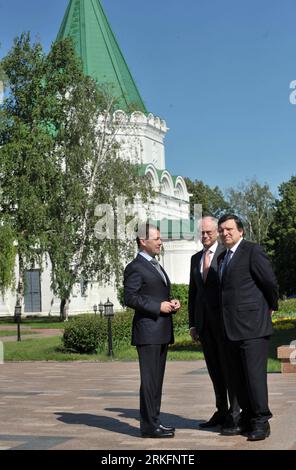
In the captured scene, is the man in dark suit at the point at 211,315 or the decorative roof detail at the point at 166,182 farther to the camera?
the decorative roof detail at the point at 166,182

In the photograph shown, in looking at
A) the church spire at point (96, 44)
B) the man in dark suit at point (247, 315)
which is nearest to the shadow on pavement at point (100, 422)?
the man in dark suit at point (247, 315)

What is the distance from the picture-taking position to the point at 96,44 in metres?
58.5

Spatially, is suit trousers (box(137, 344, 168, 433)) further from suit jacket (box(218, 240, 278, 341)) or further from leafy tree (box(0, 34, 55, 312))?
leafy tree (box(0, 34, 55, 312))

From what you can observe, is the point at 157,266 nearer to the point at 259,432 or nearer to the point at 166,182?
the point at 259,432

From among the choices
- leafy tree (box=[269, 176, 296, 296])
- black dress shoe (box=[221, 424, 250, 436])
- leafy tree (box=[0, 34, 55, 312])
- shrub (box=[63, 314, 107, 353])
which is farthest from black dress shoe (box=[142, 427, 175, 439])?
leafy tree (box=[269, 176, 296, 296])

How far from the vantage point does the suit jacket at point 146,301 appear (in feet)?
24.6

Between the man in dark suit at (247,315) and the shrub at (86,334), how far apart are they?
12443mm

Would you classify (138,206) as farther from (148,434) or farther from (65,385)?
(148,434)

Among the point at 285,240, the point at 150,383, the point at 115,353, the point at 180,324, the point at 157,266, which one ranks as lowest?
the point at 115,353

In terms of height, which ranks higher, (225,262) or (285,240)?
(285,240)

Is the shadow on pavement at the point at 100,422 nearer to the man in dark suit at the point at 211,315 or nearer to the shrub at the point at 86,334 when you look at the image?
the man in dark suit at the point at 211,315

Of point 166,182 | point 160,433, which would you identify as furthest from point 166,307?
point 166,182

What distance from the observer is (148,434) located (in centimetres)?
730

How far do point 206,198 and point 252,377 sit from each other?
76.5 meters
